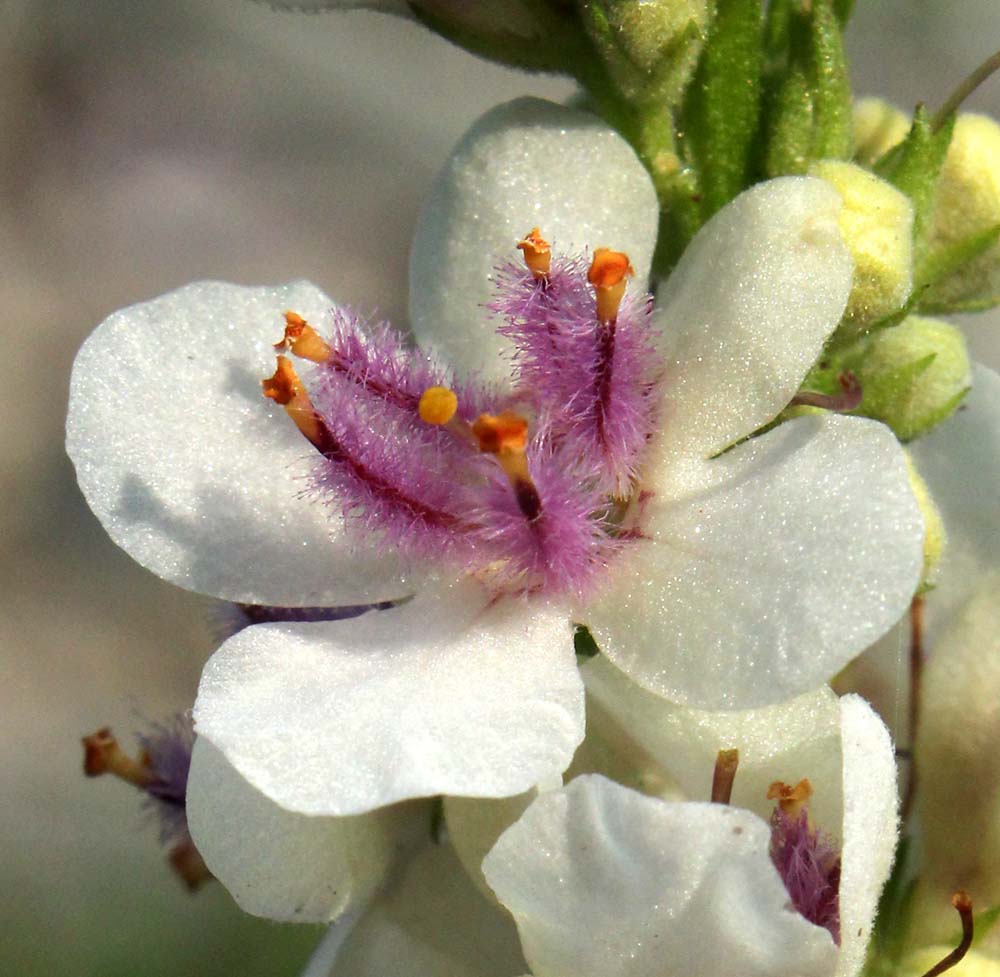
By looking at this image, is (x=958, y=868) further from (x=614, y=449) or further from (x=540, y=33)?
(x=540, y=33)

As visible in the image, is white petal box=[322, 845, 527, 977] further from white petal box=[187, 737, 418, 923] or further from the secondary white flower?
the secondary white flower

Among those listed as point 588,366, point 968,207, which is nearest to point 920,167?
point 968,207

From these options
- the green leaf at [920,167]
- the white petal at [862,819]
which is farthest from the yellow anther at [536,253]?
the white petal at [862,819]

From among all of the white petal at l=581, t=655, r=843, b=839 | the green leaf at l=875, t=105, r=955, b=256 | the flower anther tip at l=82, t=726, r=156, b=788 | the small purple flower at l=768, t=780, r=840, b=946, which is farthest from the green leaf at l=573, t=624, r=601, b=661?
the flower anther tip at l=82, t=726, r=156, b=788

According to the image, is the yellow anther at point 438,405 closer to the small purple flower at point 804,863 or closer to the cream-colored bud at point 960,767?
the small purple flower at point 804,863

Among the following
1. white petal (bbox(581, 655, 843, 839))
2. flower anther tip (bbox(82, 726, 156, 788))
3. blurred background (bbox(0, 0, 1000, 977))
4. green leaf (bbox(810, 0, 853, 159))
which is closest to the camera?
white petal (bbox(581, 655, 843, 839))

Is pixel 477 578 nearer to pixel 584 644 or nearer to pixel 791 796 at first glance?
pixel 584 644
